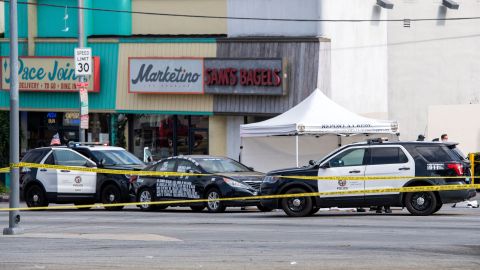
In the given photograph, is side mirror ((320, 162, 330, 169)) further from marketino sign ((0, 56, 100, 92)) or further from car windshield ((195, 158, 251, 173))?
marketino sign ((0, 56, 100, 92))

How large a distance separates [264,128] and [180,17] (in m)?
9.14

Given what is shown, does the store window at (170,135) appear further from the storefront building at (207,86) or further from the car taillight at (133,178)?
the car taillight at (133,178)

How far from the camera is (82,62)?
115 feet

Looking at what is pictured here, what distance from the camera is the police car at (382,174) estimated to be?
23156 mm

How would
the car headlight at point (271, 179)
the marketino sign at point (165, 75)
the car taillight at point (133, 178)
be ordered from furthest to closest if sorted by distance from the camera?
the marketino sign at point (165, 75)
the car taillight at point (133, 178)
the car headlight at point (271, 179)

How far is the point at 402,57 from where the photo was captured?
4150cm

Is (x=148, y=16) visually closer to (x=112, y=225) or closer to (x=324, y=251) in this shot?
(x=112, y=225)

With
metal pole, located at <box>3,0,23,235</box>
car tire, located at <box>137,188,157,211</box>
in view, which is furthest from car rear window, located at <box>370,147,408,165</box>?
metal pole, located at <box>3,0,23,235</box>

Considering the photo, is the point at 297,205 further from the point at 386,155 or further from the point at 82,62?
the point at 82,62

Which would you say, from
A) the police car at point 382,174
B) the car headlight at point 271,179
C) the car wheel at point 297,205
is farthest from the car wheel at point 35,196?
the car wheel at point 297,205

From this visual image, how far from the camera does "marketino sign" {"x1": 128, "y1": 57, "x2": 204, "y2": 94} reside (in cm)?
3781

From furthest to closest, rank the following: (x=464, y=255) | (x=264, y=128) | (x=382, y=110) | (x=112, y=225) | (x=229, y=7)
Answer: (x=382, y=110) < (x=229, y=7) < (x=264, y=128) < (x=112, y=225) < (x=464, y=255)

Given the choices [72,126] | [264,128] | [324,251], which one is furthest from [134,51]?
[324,251]

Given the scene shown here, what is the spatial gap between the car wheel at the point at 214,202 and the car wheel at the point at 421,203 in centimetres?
505
